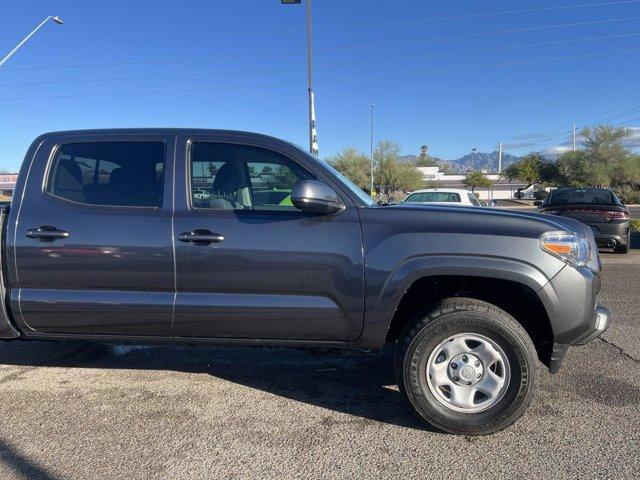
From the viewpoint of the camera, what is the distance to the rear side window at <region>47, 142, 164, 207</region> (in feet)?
11.6

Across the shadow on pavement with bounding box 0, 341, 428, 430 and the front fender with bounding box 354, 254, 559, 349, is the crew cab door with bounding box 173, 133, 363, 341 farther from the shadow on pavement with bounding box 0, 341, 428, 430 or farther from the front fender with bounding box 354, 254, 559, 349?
the shadow on pavement with bounding box 0, 341, 428, 430

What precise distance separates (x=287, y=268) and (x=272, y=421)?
104cm

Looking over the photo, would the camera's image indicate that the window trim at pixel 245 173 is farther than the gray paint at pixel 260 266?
Yes

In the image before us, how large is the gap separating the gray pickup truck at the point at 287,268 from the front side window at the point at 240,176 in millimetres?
10

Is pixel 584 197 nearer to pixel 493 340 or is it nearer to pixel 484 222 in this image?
pixel 484 222

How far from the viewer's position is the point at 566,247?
316cm

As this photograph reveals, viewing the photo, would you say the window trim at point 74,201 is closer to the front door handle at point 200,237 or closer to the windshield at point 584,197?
the front door handle at point 200,237

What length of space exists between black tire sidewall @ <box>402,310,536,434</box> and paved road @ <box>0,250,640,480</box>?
4.5 inches

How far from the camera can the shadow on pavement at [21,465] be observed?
8.99ft

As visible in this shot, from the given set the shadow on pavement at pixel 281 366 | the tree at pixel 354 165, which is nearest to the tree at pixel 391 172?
the tree at pixel 354 165

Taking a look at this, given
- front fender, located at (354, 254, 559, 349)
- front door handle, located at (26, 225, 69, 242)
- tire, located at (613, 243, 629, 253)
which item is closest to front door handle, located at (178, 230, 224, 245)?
front door handle, located at (26, 225, 69, 242)

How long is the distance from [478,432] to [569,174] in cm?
5564

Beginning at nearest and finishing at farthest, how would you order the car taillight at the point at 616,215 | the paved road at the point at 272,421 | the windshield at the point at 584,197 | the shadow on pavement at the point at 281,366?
the paved road at the point at 272,421 < the shadow on pavement at the point at 281,366 < the car taillight at the point at 616,215 < the windshield at the point at 584,197

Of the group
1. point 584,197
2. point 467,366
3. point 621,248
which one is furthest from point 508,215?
point 584,197
